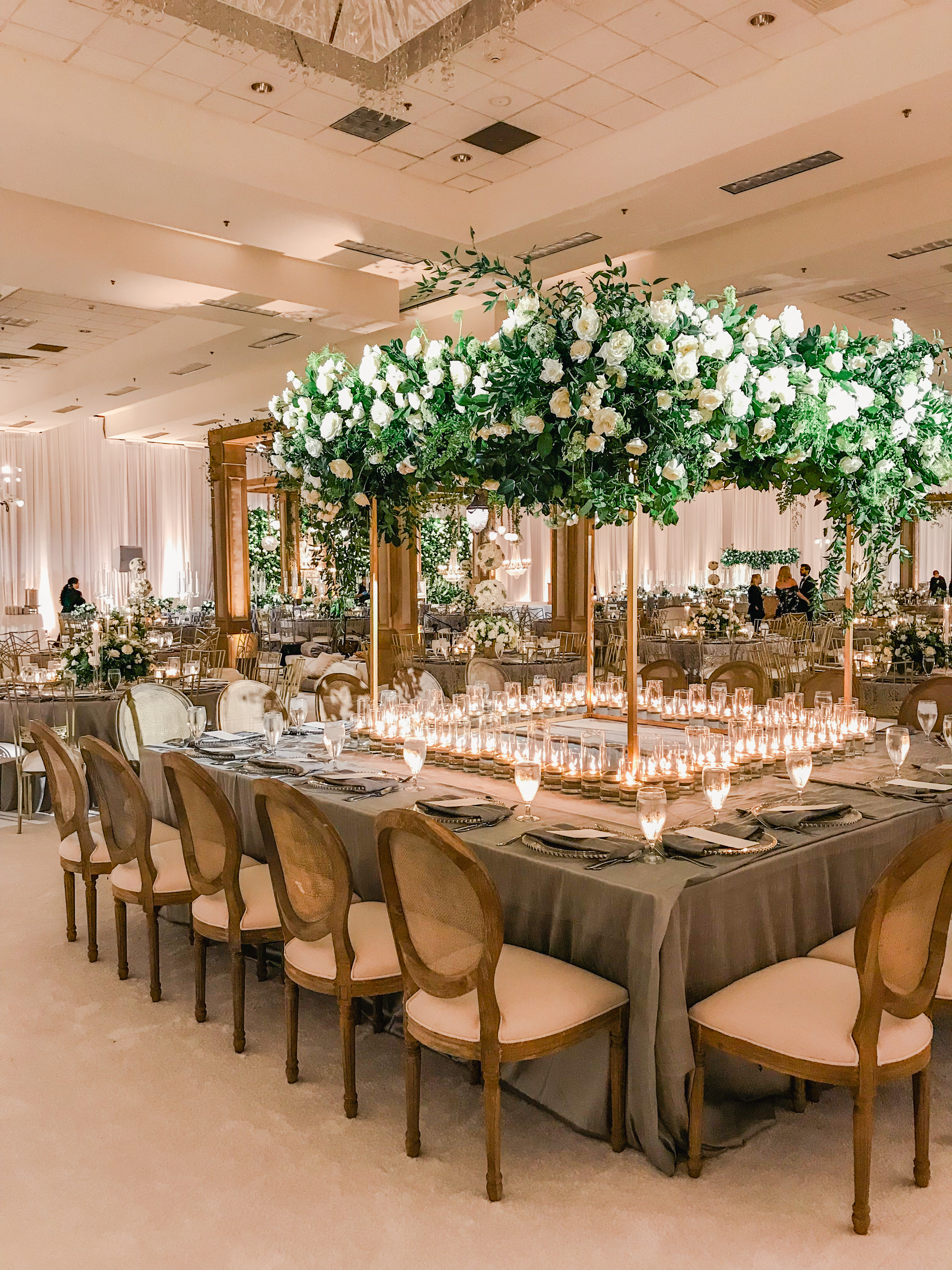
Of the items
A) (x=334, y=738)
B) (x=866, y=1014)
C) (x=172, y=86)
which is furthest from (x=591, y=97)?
(x=866, y=1014)

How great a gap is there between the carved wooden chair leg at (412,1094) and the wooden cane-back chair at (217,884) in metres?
0.84

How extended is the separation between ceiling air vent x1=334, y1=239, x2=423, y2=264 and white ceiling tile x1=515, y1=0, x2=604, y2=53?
2824 mm

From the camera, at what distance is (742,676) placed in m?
5.98

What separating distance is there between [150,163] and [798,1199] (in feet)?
22.4

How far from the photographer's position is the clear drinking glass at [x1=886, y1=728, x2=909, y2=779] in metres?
3.67

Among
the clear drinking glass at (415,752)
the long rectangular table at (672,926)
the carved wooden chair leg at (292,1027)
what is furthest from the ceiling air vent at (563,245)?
the carved wooden chair leg at (292,1027)

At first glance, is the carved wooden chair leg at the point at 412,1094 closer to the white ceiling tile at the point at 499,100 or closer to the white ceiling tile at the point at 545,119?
the white ceiling tile at the point at 499,100

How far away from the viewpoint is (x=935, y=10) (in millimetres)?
5746

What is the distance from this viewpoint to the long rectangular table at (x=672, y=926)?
2.69 metres

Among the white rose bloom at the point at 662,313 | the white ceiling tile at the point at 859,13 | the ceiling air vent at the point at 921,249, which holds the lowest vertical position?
the white rose bloom at the point at 662,313

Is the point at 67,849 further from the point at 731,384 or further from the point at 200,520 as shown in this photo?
the point at 200,520

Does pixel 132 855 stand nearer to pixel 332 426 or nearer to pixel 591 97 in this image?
pixel 332 426

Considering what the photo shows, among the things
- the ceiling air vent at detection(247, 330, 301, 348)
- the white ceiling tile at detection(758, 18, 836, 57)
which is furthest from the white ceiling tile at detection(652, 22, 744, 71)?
the ceiling air vent at detection(247, 330, 301, 348)

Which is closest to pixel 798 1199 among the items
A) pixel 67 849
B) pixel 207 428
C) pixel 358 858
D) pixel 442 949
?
pixel 442 949
